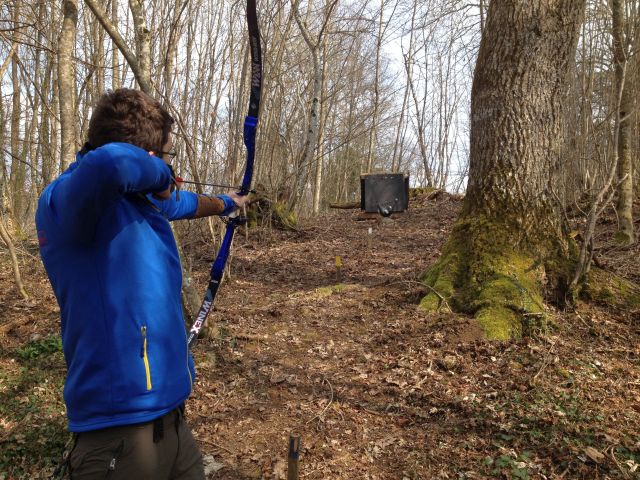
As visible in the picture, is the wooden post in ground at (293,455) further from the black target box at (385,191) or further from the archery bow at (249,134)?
the black target box at (385,191)

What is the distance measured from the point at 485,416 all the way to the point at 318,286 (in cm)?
332

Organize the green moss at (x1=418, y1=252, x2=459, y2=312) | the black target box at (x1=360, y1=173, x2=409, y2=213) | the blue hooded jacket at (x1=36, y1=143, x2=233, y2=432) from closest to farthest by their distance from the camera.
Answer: the blue hooded jacket at (x1=36, y1=143, x2=233, y2=432)
the green moss at (x1=418, y1=252, x2=459, y2=312)
the black target box at (x1=360, y1=173, x2=409, y2=213)

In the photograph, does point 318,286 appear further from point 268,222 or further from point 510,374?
point 268,222

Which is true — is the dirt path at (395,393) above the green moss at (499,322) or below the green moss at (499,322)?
below

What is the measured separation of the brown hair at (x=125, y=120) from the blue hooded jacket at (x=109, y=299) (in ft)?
0.42

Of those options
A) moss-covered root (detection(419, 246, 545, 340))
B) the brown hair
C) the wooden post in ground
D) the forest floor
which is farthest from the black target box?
the brown hair

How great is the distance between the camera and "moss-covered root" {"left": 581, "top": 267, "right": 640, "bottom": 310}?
13.7 feet

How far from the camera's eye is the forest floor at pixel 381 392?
9.14ft

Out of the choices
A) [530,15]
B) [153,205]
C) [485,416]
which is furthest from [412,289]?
[153,205]

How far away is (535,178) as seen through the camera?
436 centimetres

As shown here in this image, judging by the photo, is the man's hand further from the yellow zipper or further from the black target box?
the black target box

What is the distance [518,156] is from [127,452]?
13.4 ft

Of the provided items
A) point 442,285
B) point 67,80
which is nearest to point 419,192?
point 67,80

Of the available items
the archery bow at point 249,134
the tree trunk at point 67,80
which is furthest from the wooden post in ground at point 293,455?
the tree trunk at point 67,80
